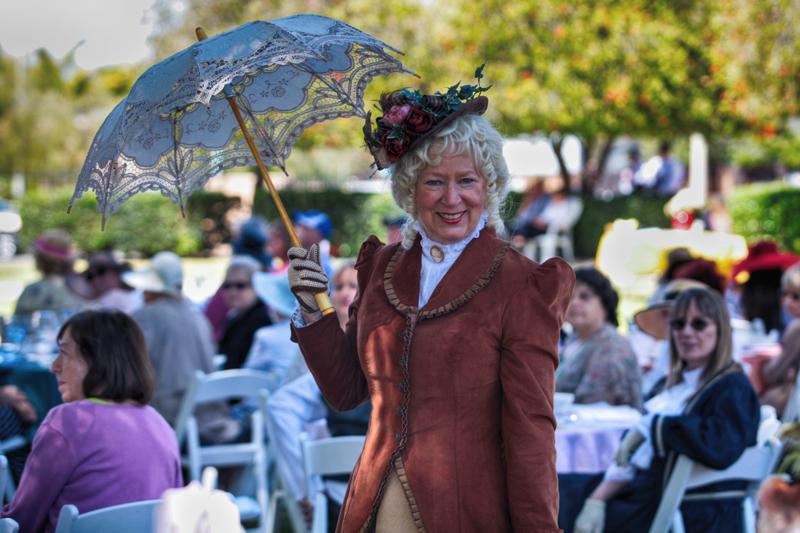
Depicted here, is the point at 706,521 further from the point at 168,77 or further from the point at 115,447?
the point at 168,77

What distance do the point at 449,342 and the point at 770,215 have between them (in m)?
14.4

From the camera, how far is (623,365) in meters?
4.56

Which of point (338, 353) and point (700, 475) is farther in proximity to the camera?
point (700, 475)

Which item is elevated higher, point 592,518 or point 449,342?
point 449,342

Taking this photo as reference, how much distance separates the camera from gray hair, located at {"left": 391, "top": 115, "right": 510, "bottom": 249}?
7.36 feet

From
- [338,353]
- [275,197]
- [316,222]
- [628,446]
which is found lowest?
[628,446]

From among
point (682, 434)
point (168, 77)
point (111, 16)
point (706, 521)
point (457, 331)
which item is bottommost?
point (706, 521)

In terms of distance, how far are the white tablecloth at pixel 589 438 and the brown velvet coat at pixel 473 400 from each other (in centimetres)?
209

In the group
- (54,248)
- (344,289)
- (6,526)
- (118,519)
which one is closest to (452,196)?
(118,519)

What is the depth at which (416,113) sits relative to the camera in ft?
7.26

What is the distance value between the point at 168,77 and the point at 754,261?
5.44 meters

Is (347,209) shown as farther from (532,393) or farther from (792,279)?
(532,393)

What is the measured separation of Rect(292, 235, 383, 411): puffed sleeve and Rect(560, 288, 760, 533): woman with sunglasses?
1875mm

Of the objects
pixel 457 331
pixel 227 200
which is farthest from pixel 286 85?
pixel 227 200
